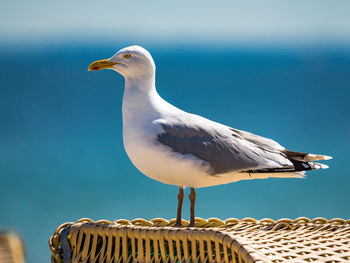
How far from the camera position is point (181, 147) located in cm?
130

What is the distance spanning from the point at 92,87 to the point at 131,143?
5126mm

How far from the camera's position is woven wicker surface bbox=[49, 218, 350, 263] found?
992 mm

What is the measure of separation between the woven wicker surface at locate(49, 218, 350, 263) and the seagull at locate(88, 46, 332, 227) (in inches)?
5.8

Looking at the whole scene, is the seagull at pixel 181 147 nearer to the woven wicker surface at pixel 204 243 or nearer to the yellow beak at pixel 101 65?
the yellow beak at pixel 101 65

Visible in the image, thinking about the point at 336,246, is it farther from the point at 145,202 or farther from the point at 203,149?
the point at 145,202

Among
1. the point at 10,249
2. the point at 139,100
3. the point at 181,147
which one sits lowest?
the point at 10,249

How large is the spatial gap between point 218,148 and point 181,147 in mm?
108

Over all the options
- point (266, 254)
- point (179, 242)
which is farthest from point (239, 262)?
point (179, 242)

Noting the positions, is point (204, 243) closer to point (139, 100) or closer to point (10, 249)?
point (139, 100)

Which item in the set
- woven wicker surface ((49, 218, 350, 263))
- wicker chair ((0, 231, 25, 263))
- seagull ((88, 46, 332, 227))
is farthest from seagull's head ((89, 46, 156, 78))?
wicker chair ((0, 231, 25, 263))

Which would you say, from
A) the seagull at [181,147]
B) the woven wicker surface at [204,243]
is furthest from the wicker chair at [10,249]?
the seagull at [181,147]

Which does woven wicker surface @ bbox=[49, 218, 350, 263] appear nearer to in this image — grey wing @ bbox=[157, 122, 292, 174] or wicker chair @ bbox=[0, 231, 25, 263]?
grey wing @ bbox=[157, 122, 292, 174]

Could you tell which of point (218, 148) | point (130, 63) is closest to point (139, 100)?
point (130, 63)

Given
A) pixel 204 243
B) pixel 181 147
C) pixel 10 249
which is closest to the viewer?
pixel 204 243
